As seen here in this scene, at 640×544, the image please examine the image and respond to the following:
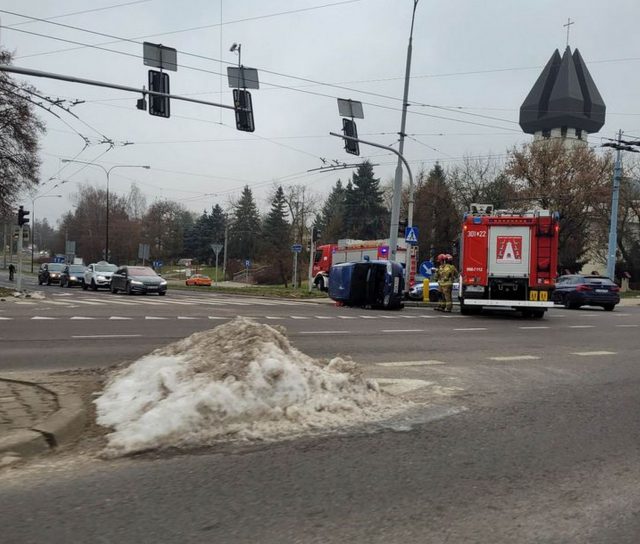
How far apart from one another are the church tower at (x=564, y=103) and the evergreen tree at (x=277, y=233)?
3371 cm

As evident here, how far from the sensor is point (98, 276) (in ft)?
112

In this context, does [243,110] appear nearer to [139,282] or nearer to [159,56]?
[159,56]

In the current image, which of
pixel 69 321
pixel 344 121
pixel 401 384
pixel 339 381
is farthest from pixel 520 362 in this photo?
pixel 344 121

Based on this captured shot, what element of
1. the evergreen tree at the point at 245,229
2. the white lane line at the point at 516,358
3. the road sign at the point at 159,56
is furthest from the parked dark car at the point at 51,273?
the evergreen tree at the point at 245,229

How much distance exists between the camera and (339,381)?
5.84 meters

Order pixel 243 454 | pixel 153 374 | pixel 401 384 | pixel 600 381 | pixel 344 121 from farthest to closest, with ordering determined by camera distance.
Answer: pixel 344 121 < pixel 600 381 < pixel 401 384 < pixel 153 374 < pixel 243 454

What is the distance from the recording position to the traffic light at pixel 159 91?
16734 mm

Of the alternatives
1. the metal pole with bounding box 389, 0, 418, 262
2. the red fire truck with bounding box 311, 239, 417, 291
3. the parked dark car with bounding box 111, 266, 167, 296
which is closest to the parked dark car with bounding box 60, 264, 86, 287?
the parked dark car with bounding box 111, 266, 167, 296

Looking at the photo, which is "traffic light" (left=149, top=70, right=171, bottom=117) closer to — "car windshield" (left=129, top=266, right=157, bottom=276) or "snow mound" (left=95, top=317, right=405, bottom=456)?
"snow mound" (left=95, top=317, right=405, bottom=456)

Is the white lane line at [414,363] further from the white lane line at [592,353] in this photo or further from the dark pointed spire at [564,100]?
the dark pointed spire at [564,100]

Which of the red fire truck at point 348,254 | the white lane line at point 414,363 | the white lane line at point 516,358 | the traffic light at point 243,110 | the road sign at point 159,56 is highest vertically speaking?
the road sign at point 159,56

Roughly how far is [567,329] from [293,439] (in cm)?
1169

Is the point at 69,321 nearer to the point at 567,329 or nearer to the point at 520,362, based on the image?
the point at 520,362

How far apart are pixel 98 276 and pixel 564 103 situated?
201 feet
